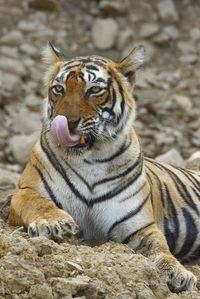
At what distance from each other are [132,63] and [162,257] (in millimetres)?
1392

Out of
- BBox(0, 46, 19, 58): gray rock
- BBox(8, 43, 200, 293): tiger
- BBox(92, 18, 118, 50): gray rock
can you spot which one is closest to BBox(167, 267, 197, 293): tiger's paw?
BBox(8, 43, 200, 293): tiger

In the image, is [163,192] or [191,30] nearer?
[163,192]

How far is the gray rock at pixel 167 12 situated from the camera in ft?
46.9

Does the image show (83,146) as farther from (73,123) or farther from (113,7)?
(113,7)

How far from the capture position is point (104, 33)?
1402 centimetres

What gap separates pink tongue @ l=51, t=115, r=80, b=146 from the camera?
5672 mm

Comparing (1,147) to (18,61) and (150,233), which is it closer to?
(18,61)

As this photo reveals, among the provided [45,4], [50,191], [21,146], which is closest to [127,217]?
[50,191]

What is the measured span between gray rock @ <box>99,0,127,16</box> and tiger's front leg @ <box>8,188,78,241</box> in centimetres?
813

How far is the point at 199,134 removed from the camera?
41.3 ft

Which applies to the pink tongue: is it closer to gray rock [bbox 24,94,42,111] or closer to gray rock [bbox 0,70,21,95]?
gray rock [bbox 24,94,42,111]

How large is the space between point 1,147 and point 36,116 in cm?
83

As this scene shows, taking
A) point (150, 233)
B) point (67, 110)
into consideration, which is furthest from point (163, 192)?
point (67, 110)

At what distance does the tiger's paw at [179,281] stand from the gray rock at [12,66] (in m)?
7.91
